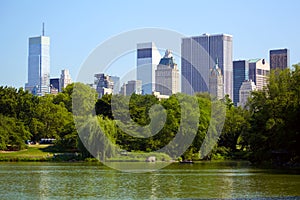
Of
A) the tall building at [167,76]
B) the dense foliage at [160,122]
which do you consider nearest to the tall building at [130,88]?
the dense foliage at [160,122]

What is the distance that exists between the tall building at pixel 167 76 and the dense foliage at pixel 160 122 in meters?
3.94

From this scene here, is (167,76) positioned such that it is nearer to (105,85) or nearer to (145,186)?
(105,85)

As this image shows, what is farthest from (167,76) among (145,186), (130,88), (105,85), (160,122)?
(145,186)

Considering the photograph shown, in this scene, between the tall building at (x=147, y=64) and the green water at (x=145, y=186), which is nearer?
the green water at (x=145, y=186)

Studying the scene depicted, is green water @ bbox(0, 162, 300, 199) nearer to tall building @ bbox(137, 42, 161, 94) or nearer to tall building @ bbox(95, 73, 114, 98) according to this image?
tall building @ bbox(137, 42, 161, 94)

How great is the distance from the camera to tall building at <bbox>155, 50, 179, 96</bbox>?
76.7 meters

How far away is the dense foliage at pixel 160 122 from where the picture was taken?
49531mm

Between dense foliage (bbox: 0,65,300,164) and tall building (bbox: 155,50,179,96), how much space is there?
394cm

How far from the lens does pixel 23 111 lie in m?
77.8

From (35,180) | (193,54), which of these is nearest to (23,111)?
(35,180)

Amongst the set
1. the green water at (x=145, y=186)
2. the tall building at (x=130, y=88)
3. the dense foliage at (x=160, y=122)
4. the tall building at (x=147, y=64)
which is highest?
the tall building at (x=147, y=64)

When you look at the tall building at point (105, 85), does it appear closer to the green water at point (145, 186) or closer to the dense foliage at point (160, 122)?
the dense foliage at point (160, 122)

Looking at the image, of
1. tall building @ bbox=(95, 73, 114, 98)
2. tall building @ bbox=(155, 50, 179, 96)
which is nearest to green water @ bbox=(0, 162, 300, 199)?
tall building @ bbox=(155, 50, 179, 96)

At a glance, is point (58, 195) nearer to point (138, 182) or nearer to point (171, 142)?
point (138, 182)
